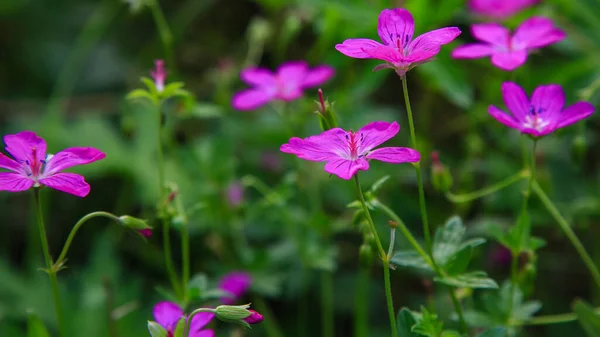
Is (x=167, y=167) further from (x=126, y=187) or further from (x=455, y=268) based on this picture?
(x=455, y=268)

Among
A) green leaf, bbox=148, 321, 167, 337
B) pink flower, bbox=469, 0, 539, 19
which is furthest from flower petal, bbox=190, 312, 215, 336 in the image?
pink flower, bbox=469, 0, 539, 19

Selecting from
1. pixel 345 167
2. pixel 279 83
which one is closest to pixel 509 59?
pixel 345 167

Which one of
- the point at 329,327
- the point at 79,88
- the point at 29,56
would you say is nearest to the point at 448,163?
the point at 329,327

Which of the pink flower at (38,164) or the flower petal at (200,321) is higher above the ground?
the pink flower at (38,164)

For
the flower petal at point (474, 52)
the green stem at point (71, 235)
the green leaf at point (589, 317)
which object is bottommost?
the green leaf at point (589, 317)

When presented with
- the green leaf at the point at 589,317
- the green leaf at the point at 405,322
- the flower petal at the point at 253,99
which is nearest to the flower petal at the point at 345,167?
the green leaf at the point at 405,322

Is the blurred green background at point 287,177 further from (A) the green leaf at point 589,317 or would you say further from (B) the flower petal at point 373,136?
(B) the flower petal at point 373,136
